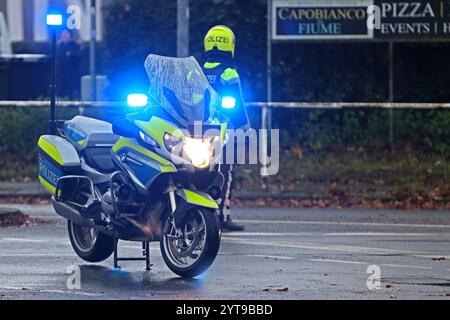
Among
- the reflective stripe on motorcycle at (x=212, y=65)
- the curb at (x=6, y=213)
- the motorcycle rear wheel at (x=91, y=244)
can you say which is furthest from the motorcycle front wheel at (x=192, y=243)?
the curb at (x=6, y=213)

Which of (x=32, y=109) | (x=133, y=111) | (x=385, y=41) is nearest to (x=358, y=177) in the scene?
(x=385, y=41)

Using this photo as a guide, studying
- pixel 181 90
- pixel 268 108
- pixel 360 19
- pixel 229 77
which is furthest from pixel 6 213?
pixel 360 19

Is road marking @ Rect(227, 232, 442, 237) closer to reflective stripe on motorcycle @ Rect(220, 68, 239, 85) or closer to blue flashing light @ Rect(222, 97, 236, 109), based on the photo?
reflective stripe on motorcycle @ Rect(220, 68, 239, 85)

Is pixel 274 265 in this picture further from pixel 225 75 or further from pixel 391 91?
pixel 391 91

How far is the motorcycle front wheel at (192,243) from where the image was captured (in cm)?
1154

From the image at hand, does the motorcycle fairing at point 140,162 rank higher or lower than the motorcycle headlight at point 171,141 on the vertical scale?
lower

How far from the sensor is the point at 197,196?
38.3 ft

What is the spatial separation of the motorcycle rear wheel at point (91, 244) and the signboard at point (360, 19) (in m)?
10.1

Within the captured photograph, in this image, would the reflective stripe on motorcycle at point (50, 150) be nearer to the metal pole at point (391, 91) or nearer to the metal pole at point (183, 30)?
the metal pole at point (183, 30)

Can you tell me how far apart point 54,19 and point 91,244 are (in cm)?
278

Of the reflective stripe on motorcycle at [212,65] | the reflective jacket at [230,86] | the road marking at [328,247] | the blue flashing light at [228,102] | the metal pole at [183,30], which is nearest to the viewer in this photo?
the road marking at [328,247]

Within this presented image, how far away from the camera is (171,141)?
38.4 ft
